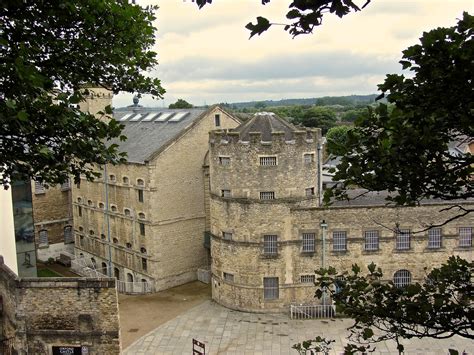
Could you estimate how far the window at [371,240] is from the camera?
2858 cm

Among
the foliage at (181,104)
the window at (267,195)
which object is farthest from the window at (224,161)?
the foliage at (181,104)

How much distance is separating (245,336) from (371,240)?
30.2ft

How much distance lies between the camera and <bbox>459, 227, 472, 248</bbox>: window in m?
28.2

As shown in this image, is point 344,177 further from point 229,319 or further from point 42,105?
point 229,319

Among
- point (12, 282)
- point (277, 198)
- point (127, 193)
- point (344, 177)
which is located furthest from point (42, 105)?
point (127, 193)

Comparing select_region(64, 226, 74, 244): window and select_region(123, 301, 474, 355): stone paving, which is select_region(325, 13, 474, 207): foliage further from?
select_region(64, 226, 74, 244): window

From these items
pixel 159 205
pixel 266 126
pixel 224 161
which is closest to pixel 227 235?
pixel 224 161

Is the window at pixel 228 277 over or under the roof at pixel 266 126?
under

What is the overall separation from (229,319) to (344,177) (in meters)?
21.9

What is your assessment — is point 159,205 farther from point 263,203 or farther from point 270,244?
point 270,244

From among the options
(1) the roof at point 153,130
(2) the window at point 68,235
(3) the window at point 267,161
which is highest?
(1) the roof at point 153,130

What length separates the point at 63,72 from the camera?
10.7 meters

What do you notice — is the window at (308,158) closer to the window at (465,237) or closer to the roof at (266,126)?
the roof at (266,126)

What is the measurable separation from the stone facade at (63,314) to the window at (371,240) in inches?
596
